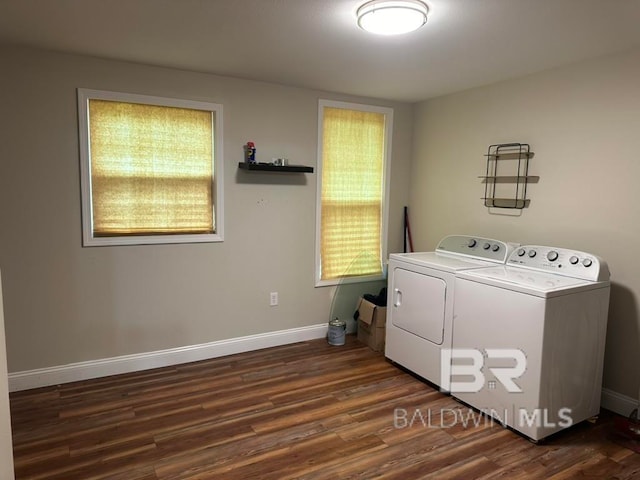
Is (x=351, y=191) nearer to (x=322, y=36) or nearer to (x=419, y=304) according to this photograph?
(x=419, y=304)

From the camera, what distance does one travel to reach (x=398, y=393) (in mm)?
3008

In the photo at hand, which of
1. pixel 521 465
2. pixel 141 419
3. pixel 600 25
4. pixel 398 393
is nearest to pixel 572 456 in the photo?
pixel 521 465

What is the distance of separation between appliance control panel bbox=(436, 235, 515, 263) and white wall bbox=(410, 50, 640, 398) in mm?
262

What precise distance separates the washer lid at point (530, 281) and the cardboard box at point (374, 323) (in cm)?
111

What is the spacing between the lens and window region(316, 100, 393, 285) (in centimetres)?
394

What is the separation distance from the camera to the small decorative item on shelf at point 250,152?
3449 mm

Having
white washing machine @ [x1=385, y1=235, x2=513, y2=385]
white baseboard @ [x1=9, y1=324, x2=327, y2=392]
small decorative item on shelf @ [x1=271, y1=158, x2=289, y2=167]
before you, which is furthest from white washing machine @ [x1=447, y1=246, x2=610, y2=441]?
small decorative item on shelf @ [x1=271, y1=158, x2=289, y2=167]

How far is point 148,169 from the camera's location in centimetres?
320

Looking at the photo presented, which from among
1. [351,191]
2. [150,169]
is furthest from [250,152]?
[351,191]

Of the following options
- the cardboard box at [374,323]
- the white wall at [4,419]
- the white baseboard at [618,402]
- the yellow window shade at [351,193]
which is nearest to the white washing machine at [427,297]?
the cardboard box at [374,323]

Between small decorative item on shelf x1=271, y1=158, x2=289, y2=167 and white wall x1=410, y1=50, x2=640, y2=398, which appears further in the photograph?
small decorative item on shelf x1=271, y1=158, x2=289, y2=167

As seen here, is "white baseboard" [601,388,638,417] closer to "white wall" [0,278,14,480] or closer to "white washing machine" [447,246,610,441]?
"white washing machine" [447,246,610,441]

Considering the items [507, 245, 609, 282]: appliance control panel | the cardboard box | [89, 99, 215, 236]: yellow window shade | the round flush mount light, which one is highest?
the round flush mount light

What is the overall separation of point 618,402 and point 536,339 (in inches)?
38.5
